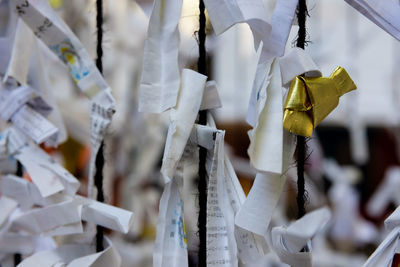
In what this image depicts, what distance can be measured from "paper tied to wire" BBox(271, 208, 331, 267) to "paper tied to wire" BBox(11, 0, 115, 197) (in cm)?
19

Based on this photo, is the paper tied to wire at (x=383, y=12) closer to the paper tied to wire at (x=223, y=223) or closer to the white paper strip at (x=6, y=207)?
the paper tied to wire at (x=223, y=223)

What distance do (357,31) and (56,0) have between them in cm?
221

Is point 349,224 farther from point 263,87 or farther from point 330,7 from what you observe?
point 263,87

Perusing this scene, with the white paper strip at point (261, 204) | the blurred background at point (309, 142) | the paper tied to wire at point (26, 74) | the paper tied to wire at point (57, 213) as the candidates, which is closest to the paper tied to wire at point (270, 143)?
the white paper strip at point (261, 204)

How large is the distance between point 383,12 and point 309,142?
2.24 ft

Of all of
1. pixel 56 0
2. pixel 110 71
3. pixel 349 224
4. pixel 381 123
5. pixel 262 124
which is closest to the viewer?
pixel 262 124

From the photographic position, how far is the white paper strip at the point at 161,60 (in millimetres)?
383

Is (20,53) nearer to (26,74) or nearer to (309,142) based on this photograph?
(26,74)

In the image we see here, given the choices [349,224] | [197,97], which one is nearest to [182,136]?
[197,97]

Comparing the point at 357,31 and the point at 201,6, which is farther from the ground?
the point at 201,6

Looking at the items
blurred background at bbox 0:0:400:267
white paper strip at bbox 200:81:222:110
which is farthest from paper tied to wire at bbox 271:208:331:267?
blurred background at bbox 0:0:400:267

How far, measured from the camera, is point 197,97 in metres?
0.38

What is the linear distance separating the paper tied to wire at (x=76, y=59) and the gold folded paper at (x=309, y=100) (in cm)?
17

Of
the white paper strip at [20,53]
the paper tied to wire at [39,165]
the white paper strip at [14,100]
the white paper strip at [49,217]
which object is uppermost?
the white paper strip at [20,53]
